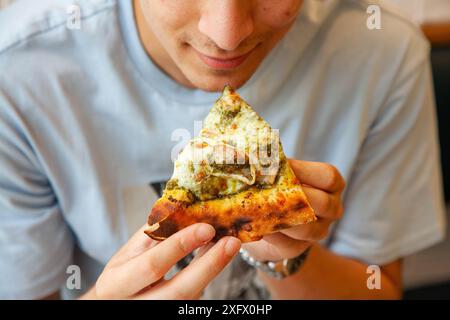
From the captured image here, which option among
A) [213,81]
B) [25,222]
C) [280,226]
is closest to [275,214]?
[280,226]

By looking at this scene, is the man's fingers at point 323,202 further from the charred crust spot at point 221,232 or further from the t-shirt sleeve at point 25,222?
the t-shirt sleeve at point 25,222

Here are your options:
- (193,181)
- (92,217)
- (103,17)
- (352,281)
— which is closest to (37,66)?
(103,17)

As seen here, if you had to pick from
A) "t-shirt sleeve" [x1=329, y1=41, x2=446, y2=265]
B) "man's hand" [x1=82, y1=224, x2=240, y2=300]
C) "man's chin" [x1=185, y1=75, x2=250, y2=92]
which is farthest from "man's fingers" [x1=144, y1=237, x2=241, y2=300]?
"t-shirt sleeve" [x1=329, y1=41, x2=446, y2=265]

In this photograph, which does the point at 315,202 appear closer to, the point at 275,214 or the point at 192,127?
the point at 275,214

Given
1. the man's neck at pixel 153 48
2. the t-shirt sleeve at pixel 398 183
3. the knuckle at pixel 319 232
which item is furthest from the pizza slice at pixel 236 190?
the t-shirt sleeve at pixel 398 183

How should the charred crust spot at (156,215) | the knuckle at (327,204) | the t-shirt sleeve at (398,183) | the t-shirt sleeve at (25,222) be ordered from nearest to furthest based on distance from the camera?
the charred crust spot at (156,215) → the knuckle at (327,204) → the t-shirt sleeve at (25,222) → the t-shirt sleeve at (398,183)

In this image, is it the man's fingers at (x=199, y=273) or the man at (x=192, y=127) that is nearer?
the man's fingers at (x=199, y=273)
